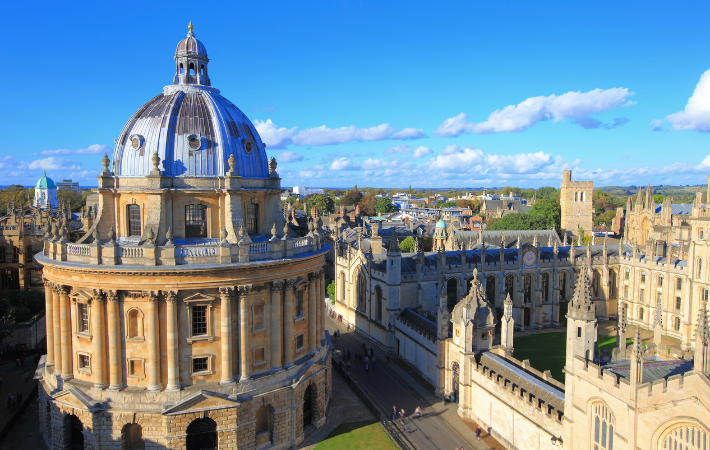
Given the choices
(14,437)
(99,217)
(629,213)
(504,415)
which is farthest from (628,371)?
(629,213)

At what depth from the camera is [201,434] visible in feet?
94.5

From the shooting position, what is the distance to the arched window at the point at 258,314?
3032 cm

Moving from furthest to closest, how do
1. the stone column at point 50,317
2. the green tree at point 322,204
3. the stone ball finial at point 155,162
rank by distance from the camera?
the green tree at point 322,204, the stone column at point 50,317, the stone ball finial at point 155,162

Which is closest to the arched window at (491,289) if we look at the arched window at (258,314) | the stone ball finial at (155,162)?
the arched window at (258,314)

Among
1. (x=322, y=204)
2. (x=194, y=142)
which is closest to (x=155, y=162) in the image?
(x=194, y=142)

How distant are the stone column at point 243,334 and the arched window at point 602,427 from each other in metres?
19.1

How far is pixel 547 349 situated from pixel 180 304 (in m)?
37.6

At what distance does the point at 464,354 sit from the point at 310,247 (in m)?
13.5

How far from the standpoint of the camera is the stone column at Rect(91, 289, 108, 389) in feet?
92.2

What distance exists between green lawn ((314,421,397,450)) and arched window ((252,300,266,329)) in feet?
28.5

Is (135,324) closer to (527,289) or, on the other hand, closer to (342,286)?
(342,286)

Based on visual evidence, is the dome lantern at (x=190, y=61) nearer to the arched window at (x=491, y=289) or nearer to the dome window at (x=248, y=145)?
the dome window at (x=248, y=145)

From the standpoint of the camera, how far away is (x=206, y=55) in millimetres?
35438

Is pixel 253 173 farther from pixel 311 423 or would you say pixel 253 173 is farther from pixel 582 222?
pixel 582 222
